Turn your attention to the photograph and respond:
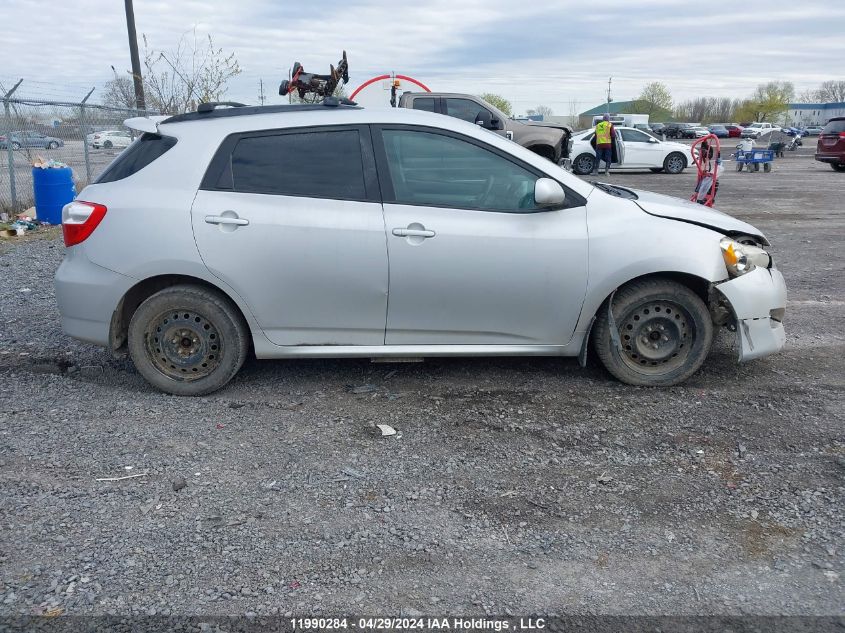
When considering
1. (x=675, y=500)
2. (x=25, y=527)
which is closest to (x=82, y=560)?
(x=25, y=527)

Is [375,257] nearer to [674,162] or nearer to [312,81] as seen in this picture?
[312,81]

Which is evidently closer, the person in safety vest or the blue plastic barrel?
the blue plastic barrel

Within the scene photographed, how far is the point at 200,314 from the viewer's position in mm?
4547

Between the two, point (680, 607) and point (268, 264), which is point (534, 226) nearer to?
point (268, 264)

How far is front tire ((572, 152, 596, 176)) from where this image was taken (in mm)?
23406

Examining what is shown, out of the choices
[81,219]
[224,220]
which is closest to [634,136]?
[224,220]

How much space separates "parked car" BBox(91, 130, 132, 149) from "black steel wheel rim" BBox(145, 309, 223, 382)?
12614mm

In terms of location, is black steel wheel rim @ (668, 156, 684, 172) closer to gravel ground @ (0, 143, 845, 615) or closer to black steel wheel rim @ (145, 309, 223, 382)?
gravel ground @ (0, 143, 845, 615)

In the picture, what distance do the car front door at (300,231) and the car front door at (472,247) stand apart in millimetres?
144

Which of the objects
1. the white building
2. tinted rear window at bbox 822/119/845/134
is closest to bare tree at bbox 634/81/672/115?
the white building

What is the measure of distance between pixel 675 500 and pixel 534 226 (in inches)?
73.1

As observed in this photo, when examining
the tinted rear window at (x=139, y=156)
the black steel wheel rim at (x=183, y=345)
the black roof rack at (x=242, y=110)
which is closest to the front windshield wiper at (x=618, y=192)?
the black roof rack at (x=242, y=110)

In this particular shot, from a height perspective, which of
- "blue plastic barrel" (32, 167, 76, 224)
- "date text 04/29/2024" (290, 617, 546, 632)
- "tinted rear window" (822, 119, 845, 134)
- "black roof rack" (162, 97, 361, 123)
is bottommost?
"date text 04/29/2024" (290, 617, 546, 632)

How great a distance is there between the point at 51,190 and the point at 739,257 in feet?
37.4
